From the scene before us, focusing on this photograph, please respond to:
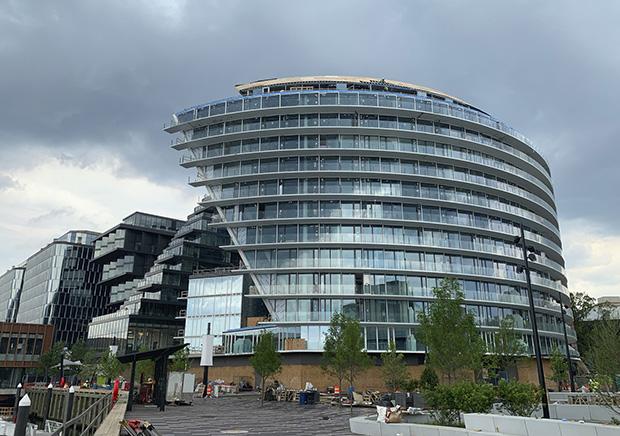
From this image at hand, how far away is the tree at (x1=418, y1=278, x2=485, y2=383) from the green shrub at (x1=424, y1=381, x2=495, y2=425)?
5.33 metres

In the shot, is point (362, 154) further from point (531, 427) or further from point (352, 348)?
point (531, 427)

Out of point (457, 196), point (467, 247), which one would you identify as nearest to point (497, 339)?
point (467, 247)

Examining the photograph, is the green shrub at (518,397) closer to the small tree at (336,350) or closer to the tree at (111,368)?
the small tree at (336,350)

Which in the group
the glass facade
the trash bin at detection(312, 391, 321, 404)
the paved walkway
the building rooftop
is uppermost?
the building rooftop

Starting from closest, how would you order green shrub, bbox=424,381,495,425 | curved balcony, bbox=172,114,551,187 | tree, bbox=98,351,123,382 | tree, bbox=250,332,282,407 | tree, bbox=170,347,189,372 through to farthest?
1. green shrub, bbox=424,381,495,425
2. tree, bbox=250,332,282,407
3. tree, bbox=170,347,189,372
4. tree, bbox=98,351,123,382
5. curved balcony, bbox=172,114,551,187

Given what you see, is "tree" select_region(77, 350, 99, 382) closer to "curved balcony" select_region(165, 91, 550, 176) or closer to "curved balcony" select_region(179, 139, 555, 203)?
"curved balcony" select_region(179, 139, 555, 203)

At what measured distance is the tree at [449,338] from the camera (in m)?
20.9

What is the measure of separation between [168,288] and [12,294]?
97496 mm

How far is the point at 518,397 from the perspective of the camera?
14.8 m

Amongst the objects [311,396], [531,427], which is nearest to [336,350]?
[311,396]

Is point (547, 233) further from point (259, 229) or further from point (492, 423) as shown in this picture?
point (492, 423)

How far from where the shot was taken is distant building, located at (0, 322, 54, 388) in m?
73.3

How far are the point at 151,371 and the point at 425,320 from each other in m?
30.4

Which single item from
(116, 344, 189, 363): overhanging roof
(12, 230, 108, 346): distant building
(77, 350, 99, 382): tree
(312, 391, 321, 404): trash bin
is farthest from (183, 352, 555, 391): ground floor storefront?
(12, 230, 108, 346): distant building
